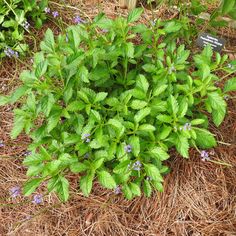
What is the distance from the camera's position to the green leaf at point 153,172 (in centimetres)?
167

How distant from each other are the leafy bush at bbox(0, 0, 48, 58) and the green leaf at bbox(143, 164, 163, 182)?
1078 mm

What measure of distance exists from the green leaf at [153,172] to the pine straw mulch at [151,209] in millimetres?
292

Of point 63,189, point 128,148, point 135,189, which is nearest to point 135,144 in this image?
point 128,148

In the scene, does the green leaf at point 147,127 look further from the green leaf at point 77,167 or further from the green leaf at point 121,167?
the green leaf at point 77,167

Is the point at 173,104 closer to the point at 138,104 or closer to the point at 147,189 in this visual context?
the point at 138,104

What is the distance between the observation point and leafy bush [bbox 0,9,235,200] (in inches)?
65.4

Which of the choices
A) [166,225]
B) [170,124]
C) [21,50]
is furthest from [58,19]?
[166,225]

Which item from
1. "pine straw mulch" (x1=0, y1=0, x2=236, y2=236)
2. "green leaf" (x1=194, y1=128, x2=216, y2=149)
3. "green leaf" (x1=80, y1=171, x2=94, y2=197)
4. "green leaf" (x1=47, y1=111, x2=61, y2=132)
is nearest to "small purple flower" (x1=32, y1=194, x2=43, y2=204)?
"pine straw mulch" (x1=0, y1=0, x2=236, y2=236)

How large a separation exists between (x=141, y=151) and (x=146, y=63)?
0.54 metres

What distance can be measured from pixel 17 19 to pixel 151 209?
4.83 feet

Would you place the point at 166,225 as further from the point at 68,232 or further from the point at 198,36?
the point at 198,36

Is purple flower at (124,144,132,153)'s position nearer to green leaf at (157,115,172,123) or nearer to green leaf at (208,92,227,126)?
green leaf at (157,115,172,123)

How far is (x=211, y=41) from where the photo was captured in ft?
7.13

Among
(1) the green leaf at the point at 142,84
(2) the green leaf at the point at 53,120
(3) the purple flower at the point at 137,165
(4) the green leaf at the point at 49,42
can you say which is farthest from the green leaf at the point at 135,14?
(3) the purple flower at the point at 137,165
